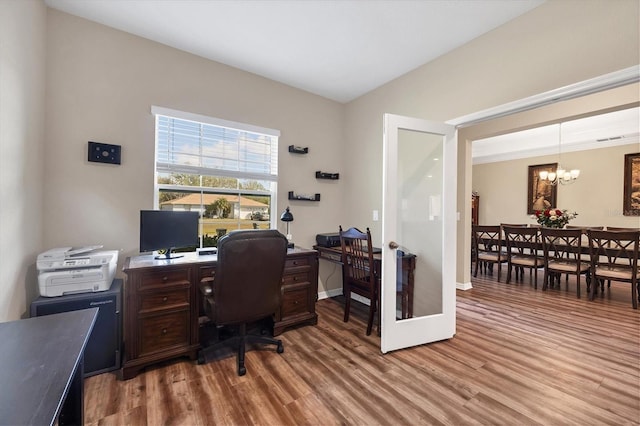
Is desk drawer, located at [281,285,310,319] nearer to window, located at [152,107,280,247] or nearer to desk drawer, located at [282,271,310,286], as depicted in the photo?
desk drawer, located at [282,271,310,286]

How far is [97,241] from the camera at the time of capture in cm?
233

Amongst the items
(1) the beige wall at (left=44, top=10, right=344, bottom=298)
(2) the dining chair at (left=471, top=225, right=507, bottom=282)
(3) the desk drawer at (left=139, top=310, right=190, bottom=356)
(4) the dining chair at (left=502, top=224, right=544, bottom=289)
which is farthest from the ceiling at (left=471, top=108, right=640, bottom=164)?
(3) the desk drawer at (left=139, top=310, right=190, bottom=356)

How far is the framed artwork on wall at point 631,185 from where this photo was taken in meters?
5.04

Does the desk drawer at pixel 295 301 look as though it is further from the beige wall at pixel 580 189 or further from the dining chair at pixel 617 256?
the beige wall at pixel 580 189

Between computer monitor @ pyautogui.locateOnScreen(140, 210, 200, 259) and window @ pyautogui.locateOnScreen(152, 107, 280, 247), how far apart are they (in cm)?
39

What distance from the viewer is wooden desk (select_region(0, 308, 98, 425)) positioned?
2.16ft

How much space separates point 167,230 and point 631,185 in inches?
313

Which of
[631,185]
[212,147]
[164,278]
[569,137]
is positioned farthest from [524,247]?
[164,278]

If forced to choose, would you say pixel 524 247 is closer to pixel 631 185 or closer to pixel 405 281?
pixel 631 185

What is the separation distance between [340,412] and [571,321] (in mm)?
3067

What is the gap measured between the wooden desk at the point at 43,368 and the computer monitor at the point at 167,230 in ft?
3.44

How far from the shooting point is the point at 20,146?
5.75 ft

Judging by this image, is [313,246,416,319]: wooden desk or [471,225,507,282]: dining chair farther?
[471,225,507,282]: dining chair

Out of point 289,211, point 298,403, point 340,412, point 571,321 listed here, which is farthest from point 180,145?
point 571,321
